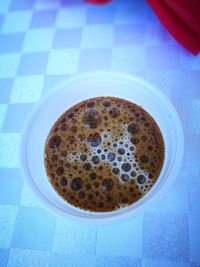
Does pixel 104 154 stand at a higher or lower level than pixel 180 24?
lower

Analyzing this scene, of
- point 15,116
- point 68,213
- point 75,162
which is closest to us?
point 68,213

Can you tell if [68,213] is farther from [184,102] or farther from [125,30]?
[125,30]

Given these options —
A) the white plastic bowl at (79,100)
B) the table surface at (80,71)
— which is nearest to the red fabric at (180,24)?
the table surface at (80,71)

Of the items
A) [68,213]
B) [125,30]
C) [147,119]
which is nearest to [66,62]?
[125,30]

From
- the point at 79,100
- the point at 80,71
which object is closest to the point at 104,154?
the point at 79,100

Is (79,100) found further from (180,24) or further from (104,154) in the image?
(180,24)

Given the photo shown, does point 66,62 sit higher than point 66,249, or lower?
higher
